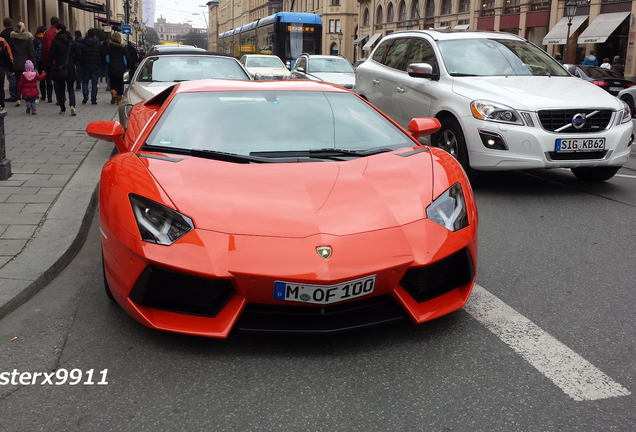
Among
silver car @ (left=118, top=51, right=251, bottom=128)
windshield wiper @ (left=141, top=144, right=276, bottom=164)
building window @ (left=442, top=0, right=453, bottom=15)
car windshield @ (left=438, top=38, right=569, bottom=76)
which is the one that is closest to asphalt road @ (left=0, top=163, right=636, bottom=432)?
windshield wiper @ (left=141, top=144, right=276, bottom=164)

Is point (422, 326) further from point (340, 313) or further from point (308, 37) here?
point (308, 37)

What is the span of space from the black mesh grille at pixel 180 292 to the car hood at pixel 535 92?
14.3 feet

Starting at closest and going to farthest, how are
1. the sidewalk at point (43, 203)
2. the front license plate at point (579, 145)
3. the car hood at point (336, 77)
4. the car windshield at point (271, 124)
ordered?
the car windshield at point (271, 124)
the sidewalk at point (43, 203)
the front license plate at point (579, 145)
the car hood at point (336, 77)

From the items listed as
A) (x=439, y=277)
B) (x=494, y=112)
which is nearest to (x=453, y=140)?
(x=494, y=112)

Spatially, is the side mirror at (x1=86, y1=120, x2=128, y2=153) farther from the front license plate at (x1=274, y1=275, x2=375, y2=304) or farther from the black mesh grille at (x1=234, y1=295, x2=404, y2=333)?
the front license plate at (x1=274, y1=275, x2=375, y2=304)

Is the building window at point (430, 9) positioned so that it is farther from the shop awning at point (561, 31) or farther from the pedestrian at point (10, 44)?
the pedestrian at point (10, 44)

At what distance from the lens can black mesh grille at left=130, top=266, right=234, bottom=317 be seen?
2.76 m

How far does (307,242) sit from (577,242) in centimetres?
281

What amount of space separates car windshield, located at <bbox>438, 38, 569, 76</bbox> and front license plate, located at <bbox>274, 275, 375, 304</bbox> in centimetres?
512

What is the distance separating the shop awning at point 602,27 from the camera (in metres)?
30.5

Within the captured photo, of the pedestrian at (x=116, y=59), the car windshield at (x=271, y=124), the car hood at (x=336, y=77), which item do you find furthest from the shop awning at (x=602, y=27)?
the car windshield at (x=271, y=124)

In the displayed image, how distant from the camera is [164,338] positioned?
9.91ft

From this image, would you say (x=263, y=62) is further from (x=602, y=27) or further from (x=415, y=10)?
(x=415, y=10)

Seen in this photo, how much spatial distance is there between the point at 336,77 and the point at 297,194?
48.3ft
